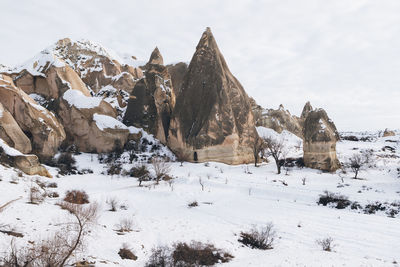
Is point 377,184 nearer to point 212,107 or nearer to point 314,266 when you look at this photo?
point 314,266

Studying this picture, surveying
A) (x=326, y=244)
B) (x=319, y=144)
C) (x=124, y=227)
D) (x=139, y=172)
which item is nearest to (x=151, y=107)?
(x=139, y=172)

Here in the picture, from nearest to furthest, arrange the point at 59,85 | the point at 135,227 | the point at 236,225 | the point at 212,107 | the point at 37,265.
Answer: the point at 37,265 → the point at 135,227 → the point at 236,225 → the point at 212,107 → the point at 59,85

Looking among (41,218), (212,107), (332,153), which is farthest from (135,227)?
(332,153)

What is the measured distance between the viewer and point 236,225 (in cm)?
1189

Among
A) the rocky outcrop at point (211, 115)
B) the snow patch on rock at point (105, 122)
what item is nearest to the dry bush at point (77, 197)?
the rocky outcrop at point (211, 115)

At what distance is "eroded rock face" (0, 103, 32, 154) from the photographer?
21.2 metres

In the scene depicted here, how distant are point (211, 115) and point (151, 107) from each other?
11088mm

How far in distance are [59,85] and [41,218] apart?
29350mm

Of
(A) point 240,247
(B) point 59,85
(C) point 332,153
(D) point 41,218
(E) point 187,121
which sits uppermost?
(B) point 59,85

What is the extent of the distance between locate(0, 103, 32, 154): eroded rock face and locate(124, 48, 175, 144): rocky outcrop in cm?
1483

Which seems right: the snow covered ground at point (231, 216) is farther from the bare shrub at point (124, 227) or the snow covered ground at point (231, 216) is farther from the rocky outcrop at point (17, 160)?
the rocky outcrop at point (17, 160)

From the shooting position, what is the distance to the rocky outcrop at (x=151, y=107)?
116 ft

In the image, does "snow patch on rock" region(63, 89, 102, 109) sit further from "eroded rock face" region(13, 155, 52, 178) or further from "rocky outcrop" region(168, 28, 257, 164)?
"eroded rock face" region(13, 155, 52, 178)

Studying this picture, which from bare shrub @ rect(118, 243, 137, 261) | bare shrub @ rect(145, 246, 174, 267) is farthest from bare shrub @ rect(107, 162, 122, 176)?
bare shrub @ rect(145, 246, 174, 267)
